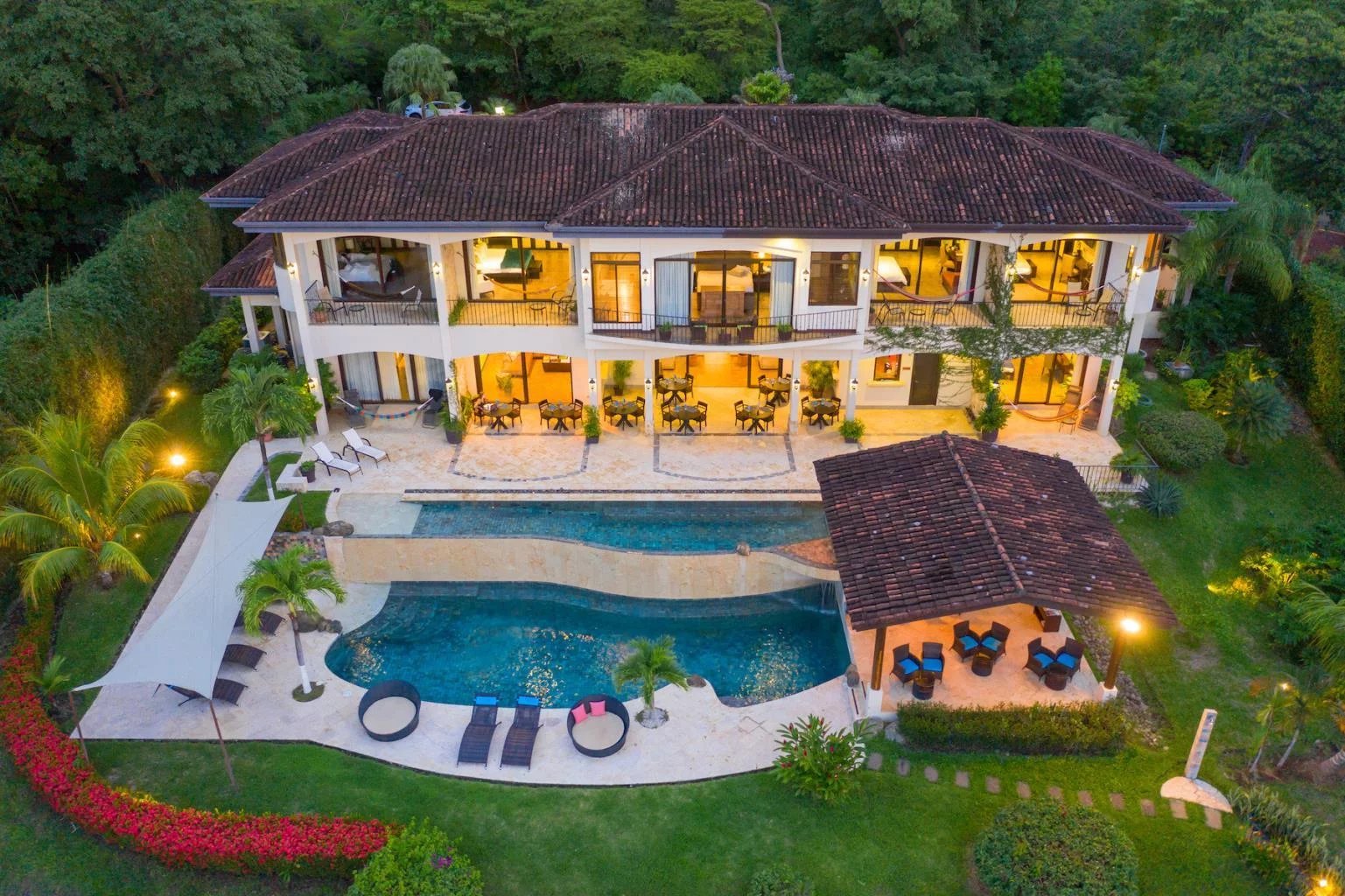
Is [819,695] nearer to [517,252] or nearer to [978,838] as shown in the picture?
[978,838]

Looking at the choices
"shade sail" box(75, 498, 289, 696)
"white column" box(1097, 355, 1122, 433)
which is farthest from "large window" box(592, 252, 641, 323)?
"white column" box(1097, 355, 1122, 433)

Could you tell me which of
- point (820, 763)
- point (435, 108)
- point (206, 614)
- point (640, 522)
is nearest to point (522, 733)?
point (820, 763)

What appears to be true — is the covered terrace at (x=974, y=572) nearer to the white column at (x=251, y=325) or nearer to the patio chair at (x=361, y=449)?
the patio chair at (x=361, y=449)

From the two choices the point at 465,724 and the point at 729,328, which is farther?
the point at 729,328

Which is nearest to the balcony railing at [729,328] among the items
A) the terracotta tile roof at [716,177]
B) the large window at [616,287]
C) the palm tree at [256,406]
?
the large window at [616,287]

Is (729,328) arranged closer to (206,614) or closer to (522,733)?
(522,733)

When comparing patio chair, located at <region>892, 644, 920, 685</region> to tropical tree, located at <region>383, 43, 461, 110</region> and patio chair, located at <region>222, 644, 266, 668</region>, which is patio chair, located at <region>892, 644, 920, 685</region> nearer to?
patio chair, located at <region>222, 644, 266, 668</region>

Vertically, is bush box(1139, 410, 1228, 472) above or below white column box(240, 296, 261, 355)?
below
